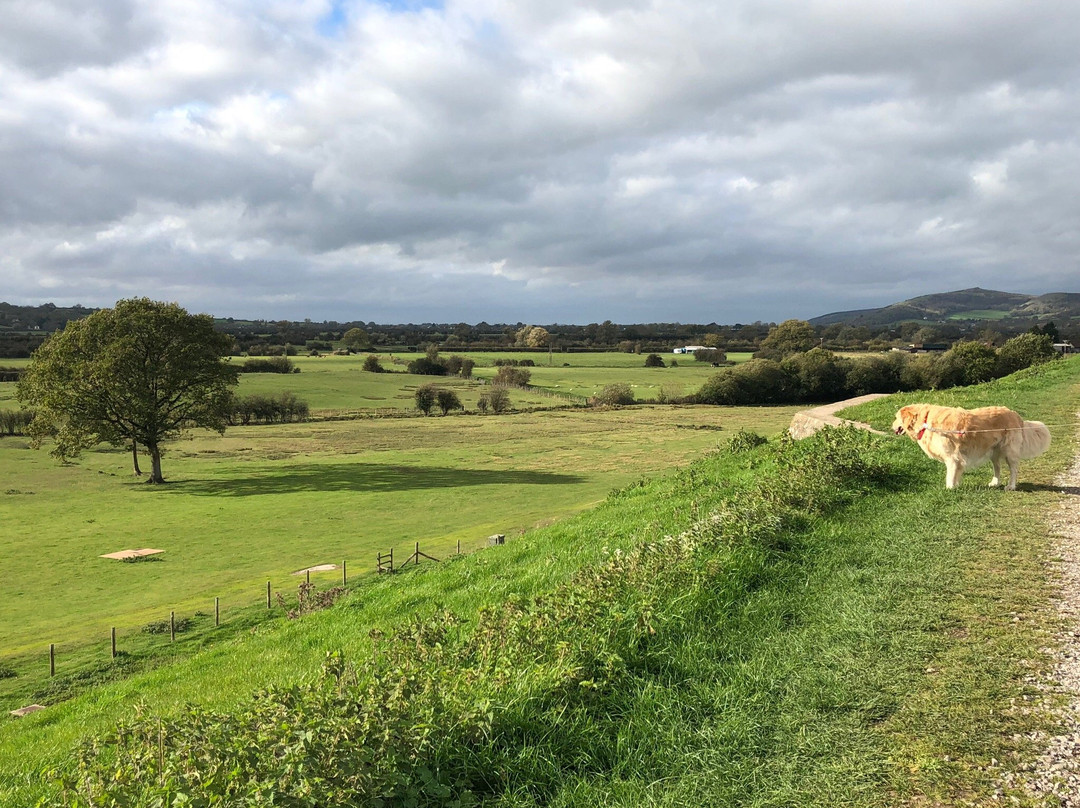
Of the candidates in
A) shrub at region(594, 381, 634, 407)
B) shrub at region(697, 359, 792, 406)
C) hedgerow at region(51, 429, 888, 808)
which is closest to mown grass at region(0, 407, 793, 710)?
hedgerow at region(51, 429, 888, 808)

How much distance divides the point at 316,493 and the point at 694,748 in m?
44.3

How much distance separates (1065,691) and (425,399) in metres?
104

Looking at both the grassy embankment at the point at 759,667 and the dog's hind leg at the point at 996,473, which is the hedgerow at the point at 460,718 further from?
the dog's hind leg at the point at 996,473

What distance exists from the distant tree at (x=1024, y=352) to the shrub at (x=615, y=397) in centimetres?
5701

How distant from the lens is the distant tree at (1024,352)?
196ft

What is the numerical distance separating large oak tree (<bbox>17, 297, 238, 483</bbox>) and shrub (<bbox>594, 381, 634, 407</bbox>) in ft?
236

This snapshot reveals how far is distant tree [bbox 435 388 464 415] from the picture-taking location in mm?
106812

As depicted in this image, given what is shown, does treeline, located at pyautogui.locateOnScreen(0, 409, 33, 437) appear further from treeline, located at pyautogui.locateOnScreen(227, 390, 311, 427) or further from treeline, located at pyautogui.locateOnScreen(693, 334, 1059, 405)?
treeline, located at pyautogui.locateOnScreen(693, 334, 1059, 405)

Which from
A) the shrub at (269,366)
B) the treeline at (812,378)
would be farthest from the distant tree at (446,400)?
the shrub at (269,366)

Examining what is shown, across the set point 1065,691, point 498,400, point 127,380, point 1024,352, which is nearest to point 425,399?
point 498,400

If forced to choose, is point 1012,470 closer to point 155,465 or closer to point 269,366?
point 155,465

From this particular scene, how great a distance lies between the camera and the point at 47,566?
2898 centimetres

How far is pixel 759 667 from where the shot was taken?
5.52 metres

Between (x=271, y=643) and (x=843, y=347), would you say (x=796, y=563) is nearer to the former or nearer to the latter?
(x=271, y=643)
